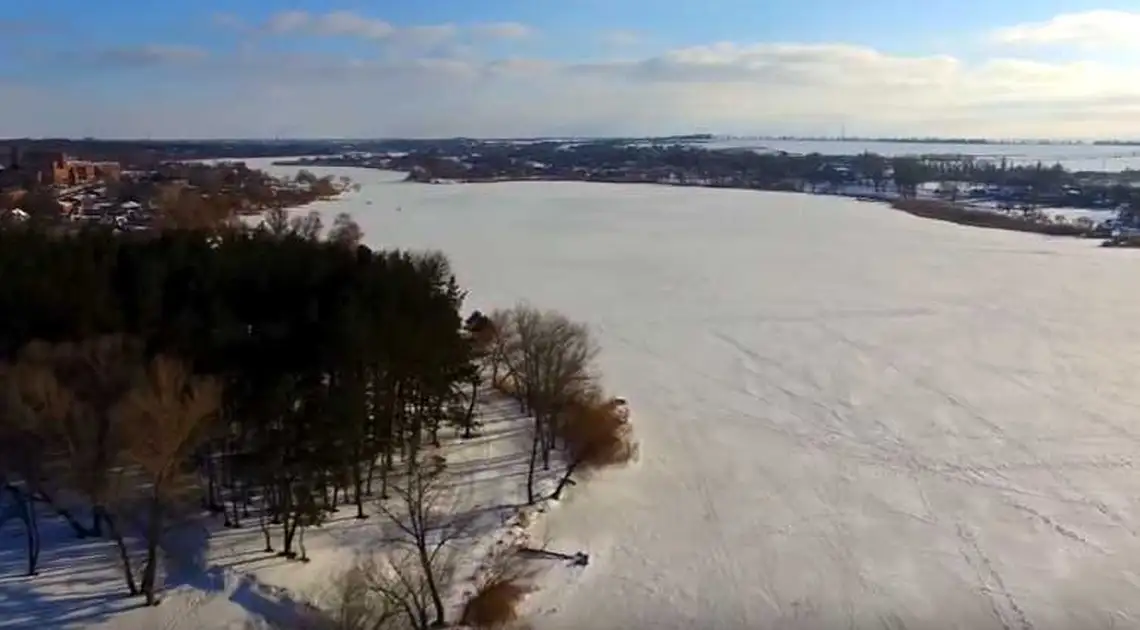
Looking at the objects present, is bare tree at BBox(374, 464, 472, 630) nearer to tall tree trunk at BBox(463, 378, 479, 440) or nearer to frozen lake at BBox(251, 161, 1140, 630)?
frozen lake at BBox(251, 161, 1140, 630)

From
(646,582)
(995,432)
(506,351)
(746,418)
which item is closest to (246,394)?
(646,582)

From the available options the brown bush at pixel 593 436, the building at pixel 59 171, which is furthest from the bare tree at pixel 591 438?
the building at pixel 59 171

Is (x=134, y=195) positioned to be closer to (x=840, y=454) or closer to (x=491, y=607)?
(x=840, y=454)

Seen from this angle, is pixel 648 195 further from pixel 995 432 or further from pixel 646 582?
pixel 646 582

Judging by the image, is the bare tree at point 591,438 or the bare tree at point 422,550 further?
the bare tree at point 591,438

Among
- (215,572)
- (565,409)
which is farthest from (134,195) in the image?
(215,572)

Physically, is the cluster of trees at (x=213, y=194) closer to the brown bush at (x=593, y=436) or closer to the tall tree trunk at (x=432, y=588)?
the brown bush at (x=593, y=436)
